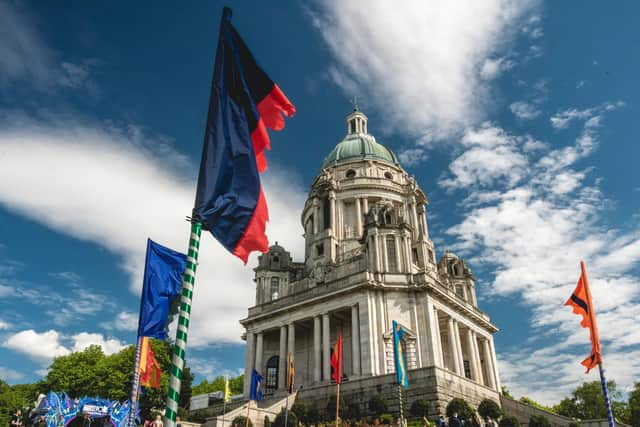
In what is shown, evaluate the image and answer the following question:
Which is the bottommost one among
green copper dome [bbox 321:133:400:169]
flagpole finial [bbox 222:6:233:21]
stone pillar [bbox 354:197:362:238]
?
flagpole finial [bbox 222:6:233:21]

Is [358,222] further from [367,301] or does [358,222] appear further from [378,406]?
[378,406]

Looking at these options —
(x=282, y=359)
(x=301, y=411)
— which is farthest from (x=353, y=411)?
(x=282, y=359)

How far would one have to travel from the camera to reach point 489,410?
111 ft

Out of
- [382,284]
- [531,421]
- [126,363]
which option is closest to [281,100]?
[531,421]

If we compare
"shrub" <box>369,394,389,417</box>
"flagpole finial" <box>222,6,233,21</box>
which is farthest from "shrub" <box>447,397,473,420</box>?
"flagpole finial" <box>222,6,233,21</box>

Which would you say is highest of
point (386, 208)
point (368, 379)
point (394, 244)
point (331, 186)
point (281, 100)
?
point (331, 186)

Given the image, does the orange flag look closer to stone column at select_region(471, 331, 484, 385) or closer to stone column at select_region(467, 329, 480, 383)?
stone column at select_region(467, 329, 480, 383)

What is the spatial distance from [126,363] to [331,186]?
107 ft

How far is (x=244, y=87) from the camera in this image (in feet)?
38.6

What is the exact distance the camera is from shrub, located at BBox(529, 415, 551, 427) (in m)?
32.4

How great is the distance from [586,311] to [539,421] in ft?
50.3

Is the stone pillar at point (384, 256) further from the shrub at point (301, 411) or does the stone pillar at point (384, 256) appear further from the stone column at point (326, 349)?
the shrub at point (301, 411)

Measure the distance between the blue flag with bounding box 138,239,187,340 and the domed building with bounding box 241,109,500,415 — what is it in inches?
867

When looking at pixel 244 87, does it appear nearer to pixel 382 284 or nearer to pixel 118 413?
pixel 118 413
